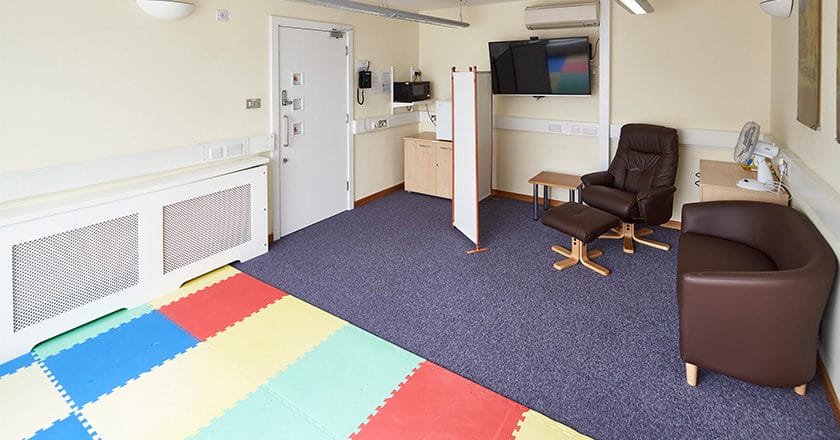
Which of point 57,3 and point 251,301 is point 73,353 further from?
point 57,3

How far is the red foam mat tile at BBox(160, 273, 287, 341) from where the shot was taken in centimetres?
321

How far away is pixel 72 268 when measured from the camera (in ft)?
10.1

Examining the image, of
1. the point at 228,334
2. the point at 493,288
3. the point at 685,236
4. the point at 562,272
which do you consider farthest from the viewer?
the point at 562,272

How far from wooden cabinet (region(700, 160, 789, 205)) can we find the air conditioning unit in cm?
201

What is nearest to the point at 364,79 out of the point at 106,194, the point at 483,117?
the point at 483,117

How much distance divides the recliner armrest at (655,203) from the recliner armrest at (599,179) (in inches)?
26.3

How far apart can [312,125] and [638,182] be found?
3.44 m

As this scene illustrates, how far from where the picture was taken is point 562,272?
4.04 m

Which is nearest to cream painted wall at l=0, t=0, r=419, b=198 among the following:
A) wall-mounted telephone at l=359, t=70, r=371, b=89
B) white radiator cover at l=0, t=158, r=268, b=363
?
white radiator cover at l=0, t=158, r=268, b=363

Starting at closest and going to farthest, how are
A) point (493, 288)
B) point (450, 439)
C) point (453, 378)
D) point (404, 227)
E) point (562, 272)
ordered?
point (450, 439) → point (453, 378) → point (493, 288) → point (562, 272) → point (404, 227)

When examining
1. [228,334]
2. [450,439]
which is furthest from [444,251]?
[450,439]

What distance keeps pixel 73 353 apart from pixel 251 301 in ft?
3.58

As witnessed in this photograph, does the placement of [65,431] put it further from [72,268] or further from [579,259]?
[579,259]

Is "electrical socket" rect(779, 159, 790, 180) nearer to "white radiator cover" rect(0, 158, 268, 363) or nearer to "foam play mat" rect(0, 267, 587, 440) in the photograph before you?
"foam play mat" rect(0, 267, 587, 440)
